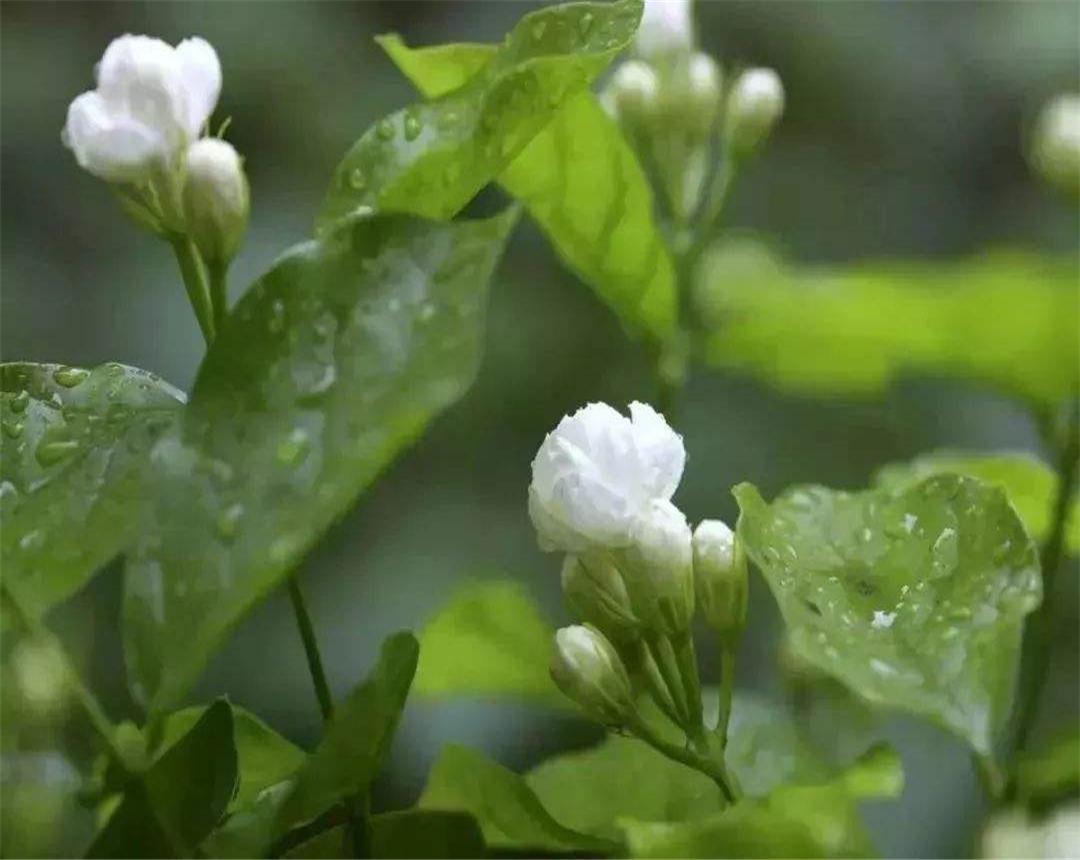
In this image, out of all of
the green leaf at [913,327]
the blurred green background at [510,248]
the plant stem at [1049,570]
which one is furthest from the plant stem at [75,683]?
the blurred green background at [510,248]

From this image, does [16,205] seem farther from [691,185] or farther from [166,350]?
[691,185]

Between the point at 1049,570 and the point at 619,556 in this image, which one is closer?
the point at 619,556

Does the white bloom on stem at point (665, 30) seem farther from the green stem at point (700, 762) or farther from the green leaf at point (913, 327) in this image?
the green stem at point (700, 762)

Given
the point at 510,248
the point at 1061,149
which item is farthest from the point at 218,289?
the point at 510,248

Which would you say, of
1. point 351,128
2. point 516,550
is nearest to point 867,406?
point 516,550

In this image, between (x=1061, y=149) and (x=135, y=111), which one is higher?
(x=135, y=111)

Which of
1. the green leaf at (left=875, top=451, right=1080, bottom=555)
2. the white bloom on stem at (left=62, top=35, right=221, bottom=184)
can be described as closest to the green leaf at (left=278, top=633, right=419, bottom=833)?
the white bloom on stem at (left=62, top=35, right=221, bottom=184)

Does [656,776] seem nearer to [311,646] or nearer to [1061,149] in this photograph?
[311,646]
